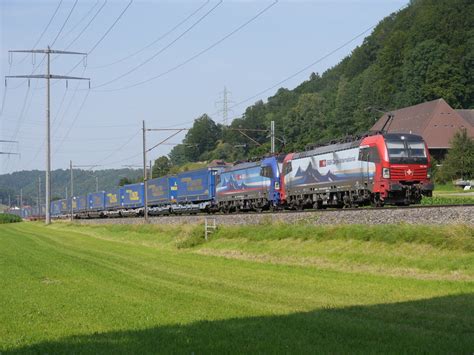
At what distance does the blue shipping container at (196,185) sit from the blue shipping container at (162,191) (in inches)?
66.3

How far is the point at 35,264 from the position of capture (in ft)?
83.9

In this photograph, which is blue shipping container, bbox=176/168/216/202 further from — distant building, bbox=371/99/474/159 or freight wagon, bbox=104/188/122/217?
distant building, bbox=371/99/474/159

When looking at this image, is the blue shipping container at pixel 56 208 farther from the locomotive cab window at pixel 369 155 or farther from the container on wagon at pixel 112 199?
the locomotive cab window at pixel 369 155

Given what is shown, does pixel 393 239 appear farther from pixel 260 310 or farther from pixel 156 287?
pixel 260 310

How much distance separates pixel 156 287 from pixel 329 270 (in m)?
5.94

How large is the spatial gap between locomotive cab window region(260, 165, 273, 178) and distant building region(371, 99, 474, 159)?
165 feet

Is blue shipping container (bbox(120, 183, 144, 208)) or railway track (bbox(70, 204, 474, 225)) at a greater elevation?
blue shipping container (bbox(120, 183, 144, 208))

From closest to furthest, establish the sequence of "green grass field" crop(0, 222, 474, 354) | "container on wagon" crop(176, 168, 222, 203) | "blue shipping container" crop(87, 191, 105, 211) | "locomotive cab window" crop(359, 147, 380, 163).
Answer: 1. "green grass field" crop(0, 222, 474, 354)
2. "locomotive cab window" crop(359, 147, 380, 163)
3. "container on wagon" crop(176, 168, 222, 203)
4. "blue shipping container" crop(87, 191, 105, 211)

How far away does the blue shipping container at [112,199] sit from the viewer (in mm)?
84438

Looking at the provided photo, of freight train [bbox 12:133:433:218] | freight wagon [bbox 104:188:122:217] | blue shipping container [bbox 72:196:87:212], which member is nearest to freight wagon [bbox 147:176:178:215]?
freight train [bbox 12:133:433:218]

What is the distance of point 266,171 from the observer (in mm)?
44812

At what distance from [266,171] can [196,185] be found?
604 inches

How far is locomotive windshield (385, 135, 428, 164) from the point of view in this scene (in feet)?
100.0

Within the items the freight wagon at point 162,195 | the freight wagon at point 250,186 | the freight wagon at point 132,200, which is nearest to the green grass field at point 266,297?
the freight wagon at point 250,186
